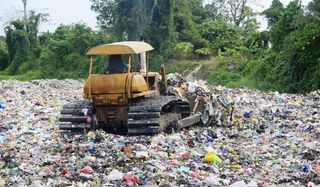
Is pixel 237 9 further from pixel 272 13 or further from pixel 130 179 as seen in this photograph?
pixel 130 179

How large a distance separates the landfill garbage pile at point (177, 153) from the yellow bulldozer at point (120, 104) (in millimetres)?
242

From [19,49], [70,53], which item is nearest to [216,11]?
[70,53]

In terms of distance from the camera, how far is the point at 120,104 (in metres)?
8.36

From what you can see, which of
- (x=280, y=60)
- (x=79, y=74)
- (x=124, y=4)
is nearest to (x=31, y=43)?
(x=79, y=74)

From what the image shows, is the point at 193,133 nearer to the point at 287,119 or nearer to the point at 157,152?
the point at 157,152

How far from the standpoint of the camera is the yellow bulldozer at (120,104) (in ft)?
26.5

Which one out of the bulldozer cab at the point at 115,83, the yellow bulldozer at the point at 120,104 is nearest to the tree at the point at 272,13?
the yellow bulldozer at the point at 120,104

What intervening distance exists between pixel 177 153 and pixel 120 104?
1.70 meters

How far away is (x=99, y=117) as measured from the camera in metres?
8.70

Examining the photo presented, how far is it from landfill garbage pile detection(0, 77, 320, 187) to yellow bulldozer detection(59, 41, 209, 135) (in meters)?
0.24

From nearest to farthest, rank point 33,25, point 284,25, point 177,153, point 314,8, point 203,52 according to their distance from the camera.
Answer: point 177,153 → point 314,8 → point 284,25 → point 203,52 → point 33,25

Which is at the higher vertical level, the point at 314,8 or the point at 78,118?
the point at 314,8

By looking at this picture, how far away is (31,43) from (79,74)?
1079 cm

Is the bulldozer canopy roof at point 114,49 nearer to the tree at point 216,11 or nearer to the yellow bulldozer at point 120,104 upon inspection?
the yellow bulldozer at point 120,104
